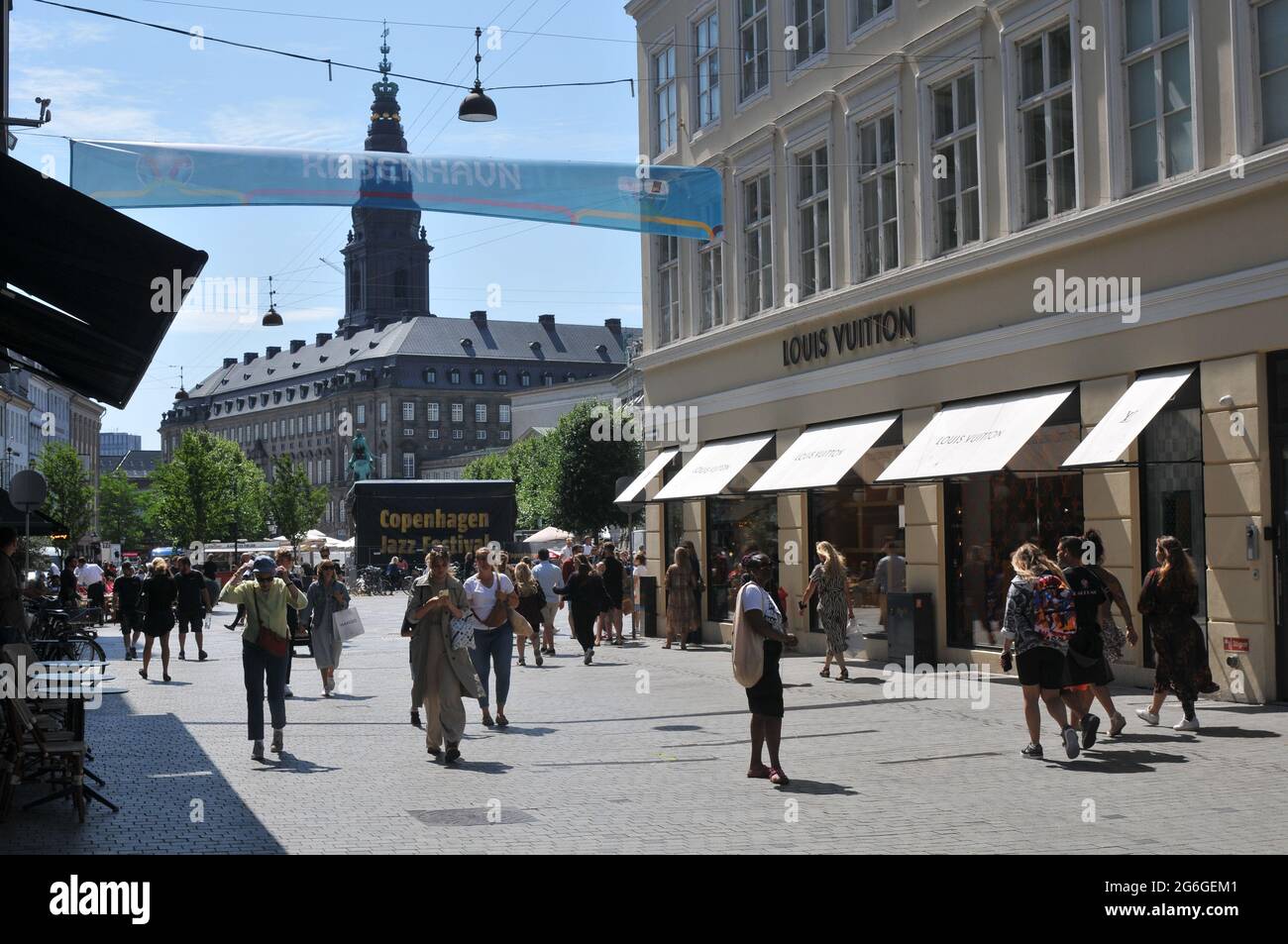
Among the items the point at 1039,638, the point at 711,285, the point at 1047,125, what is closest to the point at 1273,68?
the point at 1047,125

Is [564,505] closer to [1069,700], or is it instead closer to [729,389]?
[729,389]

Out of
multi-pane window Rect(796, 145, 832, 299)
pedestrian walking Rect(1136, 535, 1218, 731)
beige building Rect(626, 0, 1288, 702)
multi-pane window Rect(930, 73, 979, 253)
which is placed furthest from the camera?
multi-pane window Rect(796, 145, 832, 299)

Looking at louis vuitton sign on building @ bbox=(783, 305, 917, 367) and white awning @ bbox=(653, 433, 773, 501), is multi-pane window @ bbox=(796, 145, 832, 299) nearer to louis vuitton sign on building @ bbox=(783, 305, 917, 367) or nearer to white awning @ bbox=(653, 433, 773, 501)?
louis vuitton sign on building @ bbox=(783, 305, 917, 367)

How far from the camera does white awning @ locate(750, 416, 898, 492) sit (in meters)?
22.8

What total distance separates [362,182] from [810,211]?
10.0m

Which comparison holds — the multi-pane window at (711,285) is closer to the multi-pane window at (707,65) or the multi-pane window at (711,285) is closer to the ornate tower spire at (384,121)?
the multi-pane window at (707,65)

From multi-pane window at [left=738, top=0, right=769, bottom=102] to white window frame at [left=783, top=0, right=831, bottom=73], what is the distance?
2.74 ft

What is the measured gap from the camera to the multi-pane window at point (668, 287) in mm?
31000

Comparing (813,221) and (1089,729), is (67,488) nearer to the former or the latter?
(813,221)

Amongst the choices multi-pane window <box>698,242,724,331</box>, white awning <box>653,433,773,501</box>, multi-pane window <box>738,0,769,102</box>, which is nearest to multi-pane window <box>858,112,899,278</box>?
multi-pane window <box>738,0,769,102</box>

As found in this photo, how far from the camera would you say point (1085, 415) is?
18.3 meters

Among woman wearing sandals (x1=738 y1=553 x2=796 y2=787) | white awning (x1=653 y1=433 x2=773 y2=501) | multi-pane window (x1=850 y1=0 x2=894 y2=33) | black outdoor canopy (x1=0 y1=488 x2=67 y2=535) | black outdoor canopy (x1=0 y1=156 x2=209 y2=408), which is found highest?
multi-pane window (x1=850 y1=0 x2=894 y2=33)

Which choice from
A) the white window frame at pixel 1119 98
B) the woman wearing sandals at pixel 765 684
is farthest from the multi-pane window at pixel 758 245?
the woman wearing sandals at pixel 765 684

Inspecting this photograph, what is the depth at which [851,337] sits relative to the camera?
23844 mm
